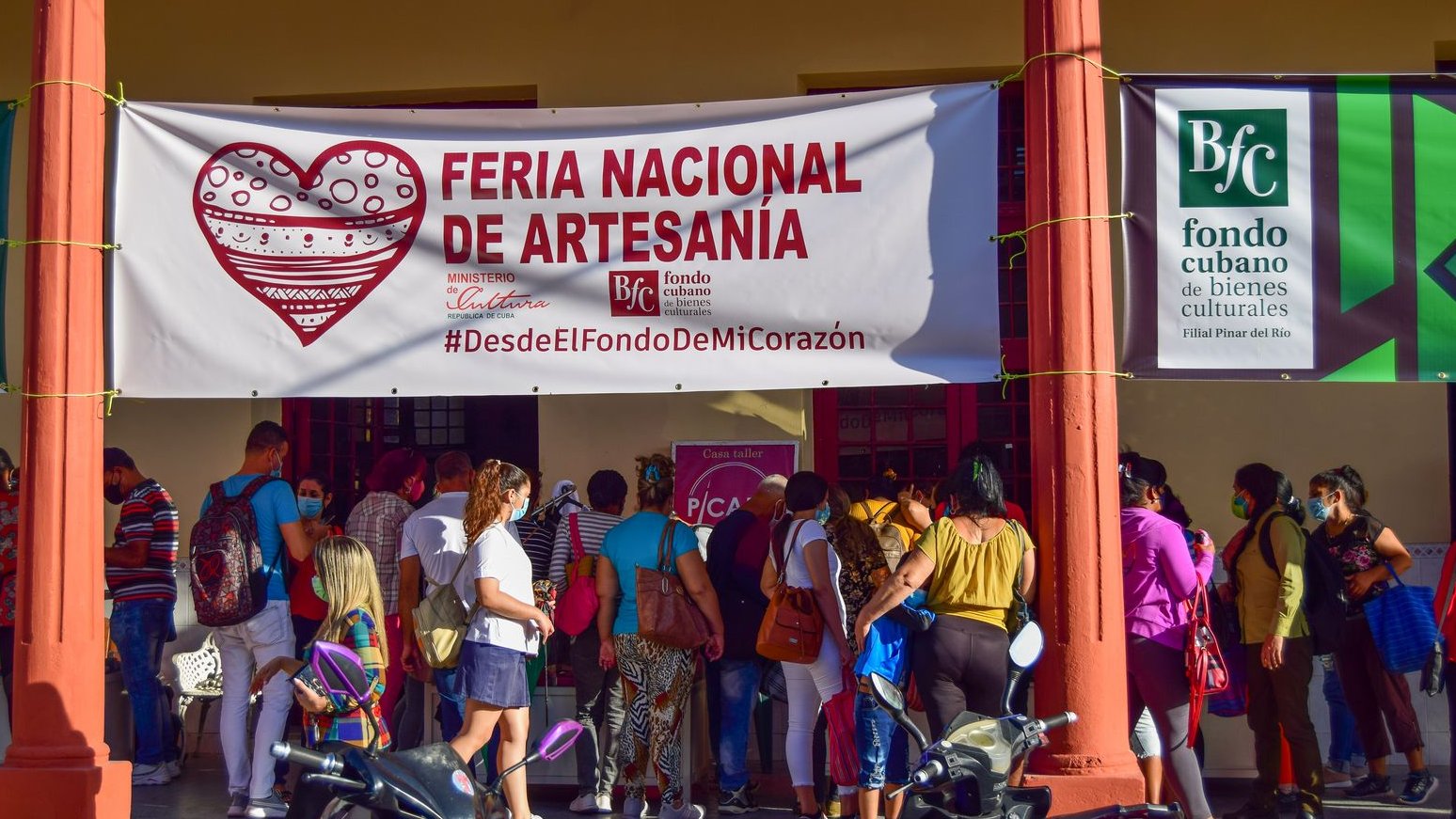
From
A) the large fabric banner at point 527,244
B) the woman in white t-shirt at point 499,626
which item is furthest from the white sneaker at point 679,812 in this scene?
the large fabric banner at point 527,244

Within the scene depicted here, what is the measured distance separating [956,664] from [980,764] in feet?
7.03

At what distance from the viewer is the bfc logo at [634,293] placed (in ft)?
23.2

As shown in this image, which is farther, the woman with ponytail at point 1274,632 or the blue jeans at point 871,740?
the woman with ponytail at point 1274,632

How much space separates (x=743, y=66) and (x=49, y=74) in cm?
397

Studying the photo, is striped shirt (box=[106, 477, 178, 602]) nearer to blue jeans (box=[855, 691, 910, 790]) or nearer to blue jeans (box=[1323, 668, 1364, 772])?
blue jeans (box=[855, 691, 910, 790])

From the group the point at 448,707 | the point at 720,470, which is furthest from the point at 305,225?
the point at 720,470

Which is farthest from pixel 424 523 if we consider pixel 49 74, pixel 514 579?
pixel 49 74

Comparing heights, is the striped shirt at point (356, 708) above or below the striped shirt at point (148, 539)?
below

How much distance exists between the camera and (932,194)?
6.93 m

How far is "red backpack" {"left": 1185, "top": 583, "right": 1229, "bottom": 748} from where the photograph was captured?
695 cm

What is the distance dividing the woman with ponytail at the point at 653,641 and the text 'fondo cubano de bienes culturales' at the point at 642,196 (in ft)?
3.82

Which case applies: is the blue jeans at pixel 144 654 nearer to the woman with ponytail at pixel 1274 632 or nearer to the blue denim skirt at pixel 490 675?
the blue denim skirt at pixel 490 675

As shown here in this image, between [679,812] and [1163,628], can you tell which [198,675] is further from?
[1163,628]

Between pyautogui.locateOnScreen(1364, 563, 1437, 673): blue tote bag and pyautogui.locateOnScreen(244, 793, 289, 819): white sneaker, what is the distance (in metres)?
5.37
